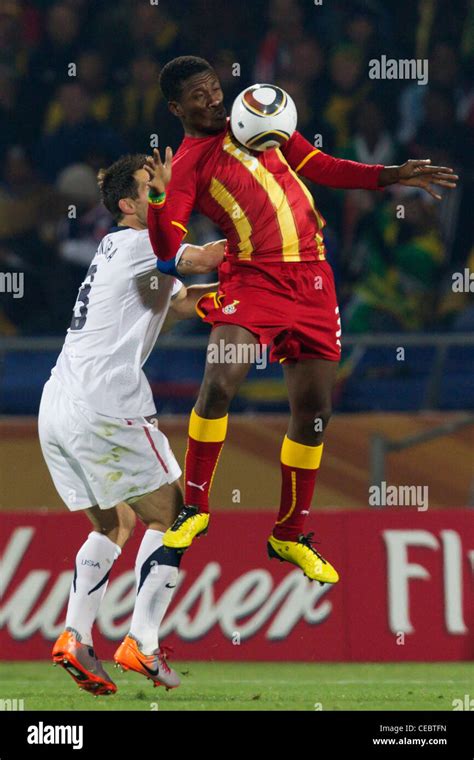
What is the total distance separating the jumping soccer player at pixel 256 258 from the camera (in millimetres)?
6832

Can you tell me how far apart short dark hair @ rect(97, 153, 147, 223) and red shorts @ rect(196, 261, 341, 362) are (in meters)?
0.58

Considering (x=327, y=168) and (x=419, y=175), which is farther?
(x=327, y=168)

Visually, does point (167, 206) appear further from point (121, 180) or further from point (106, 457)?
point (106, 457)

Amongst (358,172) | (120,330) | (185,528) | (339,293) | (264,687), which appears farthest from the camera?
(339,293)

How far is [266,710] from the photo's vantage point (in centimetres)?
677

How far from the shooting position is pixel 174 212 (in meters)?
6.61

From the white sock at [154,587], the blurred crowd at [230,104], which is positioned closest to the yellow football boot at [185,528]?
the white sock at [154,587]

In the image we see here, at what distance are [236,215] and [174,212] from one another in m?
0.41

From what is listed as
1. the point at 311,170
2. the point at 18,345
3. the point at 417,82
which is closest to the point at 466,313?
the point at 417,82

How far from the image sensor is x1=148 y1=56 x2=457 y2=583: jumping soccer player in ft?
22.4

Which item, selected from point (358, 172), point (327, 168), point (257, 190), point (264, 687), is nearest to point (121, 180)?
point (257, 190)

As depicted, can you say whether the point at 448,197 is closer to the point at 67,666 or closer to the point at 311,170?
the point at 311,170

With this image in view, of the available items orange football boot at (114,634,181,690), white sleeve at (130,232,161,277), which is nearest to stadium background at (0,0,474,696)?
orange football boot at (114,634,181,690)

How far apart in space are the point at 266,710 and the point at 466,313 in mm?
5498
